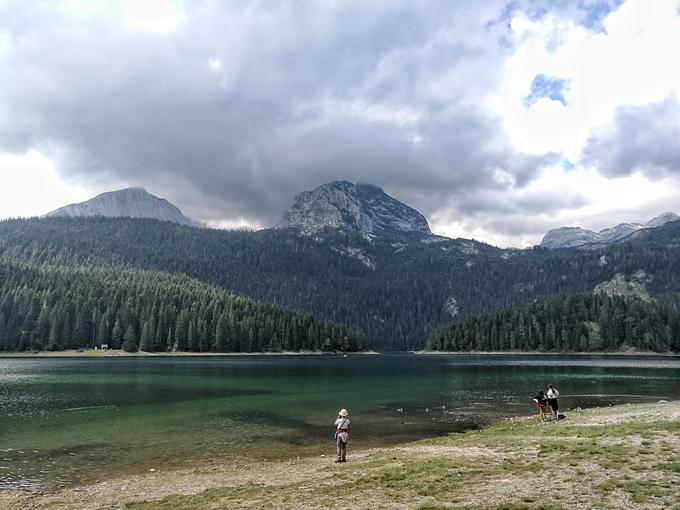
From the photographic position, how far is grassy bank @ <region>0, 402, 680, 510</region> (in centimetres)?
1717

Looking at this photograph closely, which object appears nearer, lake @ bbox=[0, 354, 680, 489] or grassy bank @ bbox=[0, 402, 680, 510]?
grassy bank @ bbox=[0, 402, 680, 510]

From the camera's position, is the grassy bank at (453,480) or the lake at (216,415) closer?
the grassy bank at (453,480)

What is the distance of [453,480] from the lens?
2056cm

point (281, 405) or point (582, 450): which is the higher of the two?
point (582, 450)

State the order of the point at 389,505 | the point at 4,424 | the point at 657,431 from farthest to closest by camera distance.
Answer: the point at 4,424, the point at 657,431, the point at 389,505

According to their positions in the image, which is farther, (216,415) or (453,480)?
(216,415)

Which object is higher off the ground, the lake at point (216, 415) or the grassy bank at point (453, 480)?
the grassy bank at point (453, 480)

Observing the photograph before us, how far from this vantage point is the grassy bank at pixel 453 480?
17.2 meters

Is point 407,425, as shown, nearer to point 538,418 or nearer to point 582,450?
point 538,418

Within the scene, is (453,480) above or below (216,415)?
above

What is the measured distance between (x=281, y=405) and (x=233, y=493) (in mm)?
39831

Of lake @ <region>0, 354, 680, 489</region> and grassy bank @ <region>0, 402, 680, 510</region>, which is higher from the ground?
grassy bank @ <region>0, 402, 680, 510</region>

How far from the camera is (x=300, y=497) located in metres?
20.2

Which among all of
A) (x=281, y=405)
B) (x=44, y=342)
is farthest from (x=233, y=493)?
(x=44, y=342)
